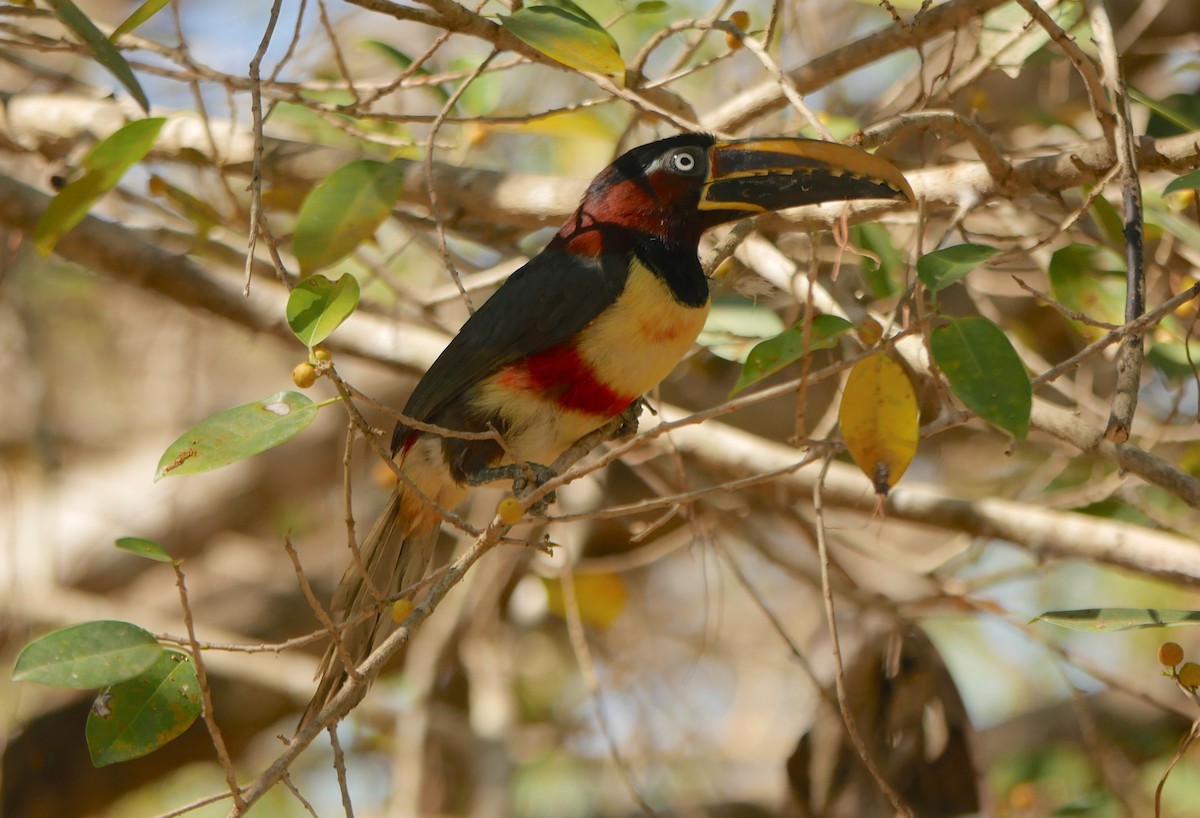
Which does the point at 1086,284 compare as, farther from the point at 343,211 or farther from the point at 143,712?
the point at 143,712

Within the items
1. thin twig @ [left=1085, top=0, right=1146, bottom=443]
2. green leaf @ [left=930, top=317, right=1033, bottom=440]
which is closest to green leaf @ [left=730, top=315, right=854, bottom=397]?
green leaf @ [left=930, top=317, right=1033, bottom=440]

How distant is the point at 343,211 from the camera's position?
7.50 feet

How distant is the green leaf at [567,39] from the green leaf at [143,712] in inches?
48.6

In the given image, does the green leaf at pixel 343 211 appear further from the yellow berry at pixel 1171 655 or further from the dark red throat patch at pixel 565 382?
the yellow berry at pixel 1171 655

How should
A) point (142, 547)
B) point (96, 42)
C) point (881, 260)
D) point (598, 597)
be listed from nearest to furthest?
point (96, 42)
point (142, 547)
point (881, 260)
point (598, 597)

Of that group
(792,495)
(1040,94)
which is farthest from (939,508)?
(1040,94)

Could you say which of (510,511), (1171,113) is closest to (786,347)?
(510,511)

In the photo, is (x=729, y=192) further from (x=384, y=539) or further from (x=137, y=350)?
(x=137, y=350)

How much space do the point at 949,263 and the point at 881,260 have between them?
38.4 inches

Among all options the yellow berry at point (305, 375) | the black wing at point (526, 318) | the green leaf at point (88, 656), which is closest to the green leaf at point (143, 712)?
the green leaf at point (88, 656)

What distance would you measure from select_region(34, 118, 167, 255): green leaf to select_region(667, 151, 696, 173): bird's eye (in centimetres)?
109

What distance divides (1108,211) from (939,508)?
0.93 meters

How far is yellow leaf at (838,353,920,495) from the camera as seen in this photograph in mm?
2041

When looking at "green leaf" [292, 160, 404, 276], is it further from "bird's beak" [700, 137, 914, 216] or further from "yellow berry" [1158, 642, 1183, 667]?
"yellow berry" [1158, 642, 1183, 667]
